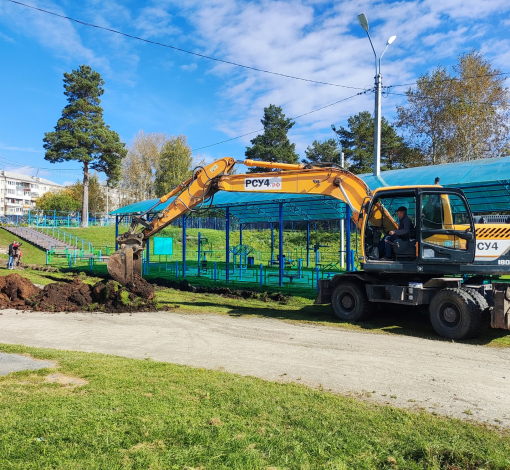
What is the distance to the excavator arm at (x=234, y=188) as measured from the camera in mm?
11461

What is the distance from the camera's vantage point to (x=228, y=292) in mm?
16766

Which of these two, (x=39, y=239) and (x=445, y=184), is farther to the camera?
(x=39, y=239)

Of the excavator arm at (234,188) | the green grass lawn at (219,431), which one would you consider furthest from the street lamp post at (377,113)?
the green grass lawn at (219,431)

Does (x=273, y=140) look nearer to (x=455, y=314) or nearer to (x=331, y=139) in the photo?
(x=331, y=139)

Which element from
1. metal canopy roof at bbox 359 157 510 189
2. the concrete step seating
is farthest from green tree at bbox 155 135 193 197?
metal canopy roof at bbox 359 157 510 189

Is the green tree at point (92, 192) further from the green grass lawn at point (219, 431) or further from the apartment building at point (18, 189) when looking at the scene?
the green grass lawn at point (219, 431)

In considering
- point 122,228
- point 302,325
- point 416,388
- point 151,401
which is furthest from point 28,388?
point 122,228

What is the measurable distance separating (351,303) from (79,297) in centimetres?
801

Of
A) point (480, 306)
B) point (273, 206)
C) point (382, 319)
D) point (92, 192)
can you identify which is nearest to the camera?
point (480, 306)

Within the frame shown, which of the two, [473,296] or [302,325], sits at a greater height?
[473,296]

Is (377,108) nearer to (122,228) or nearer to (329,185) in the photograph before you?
(329,185)

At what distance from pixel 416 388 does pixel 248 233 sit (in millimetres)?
41624

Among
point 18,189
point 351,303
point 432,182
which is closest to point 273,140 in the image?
point 432,182

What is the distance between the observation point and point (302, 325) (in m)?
10.8
